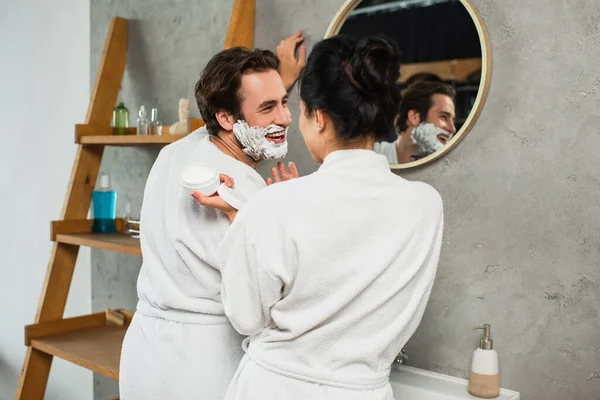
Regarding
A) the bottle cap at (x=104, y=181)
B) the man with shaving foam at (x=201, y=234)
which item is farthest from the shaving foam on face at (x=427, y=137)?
the bottle cap at (x=104, y=181)

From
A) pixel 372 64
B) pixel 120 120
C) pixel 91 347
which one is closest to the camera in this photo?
pixel 372 64

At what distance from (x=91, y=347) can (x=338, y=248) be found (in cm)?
154

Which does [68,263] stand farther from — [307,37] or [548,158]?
[548,158]

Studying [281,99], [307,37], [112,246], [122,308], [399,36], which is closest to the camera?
[281,99]

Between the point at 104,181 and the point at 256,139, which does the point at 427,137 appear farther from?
the point at 104,181

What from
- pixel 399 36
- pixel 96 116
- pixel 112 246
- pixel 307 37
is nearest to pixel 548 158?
pixel 399 36

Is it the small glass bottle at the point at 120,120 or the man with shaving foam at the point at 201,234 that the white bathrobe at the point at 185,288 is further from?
the small glass bottle at the point at 120,120

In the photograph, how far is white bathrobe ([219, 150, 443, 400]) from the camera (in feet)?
3.73

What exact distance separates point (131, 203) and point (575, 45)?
1.81 m

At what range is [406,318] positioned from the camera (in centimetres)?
120

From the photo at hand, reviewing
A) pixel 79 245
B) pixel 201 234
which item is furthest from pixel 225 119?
pixel 79 245

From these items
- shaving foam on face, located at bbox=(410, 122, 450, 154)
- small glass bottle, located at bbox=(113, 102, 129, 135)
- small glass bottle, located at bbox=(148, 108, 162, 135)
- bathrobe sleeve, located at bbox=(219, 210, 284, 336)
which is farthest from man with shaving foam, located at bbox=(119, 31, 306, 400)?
small glass bottle, located at bbox=(113, 102, 129, 135)

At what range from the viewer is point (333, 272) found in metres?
1.15

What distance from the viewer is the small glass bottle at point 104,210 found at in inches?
101
